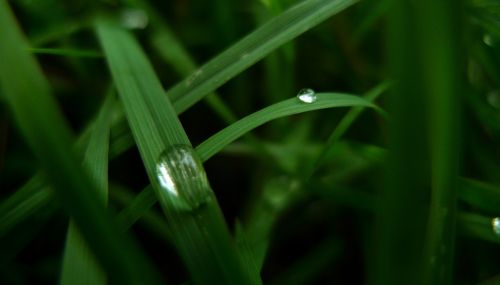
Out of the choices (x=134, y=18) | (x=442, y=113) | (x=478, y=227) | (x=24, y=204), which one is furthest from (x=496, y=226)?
(x=134, y=18)

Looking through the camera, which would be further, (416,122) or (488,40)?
(488,40)

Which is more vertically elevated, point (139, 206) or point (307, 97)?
point (307, 97)

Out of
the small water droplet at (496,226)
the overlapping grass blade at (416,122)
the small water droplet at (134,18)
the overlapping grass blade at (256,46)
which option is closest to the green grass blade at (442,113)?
the overlapping grass blade at (416,122)

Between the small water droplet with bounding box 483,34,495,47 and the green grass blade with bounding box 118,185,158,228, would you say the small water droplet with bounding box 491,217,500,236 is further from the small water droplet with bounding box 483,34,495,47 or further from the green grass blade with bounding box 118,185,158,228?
the green grass blade with bounding box 118,185,158,228

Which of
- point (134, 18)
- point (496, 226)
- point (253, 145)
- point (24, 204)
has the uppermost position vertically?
point (134, 18)

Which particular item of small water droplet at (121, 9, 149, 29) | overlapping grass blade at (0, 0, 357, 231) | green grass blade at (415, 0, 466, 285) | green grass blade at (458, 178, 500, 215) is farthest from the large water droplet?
small water droplet at (121, 9, 149, 29)

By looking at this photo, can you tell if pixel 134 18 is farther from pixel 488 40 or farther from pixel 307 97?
pixel 488 40

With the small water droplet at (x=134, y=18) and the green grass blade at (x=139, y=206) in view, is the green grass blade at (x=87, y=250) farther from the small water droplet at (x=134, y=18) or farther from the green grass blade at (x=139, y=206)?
the small water droplet at (x=134, y=18)
